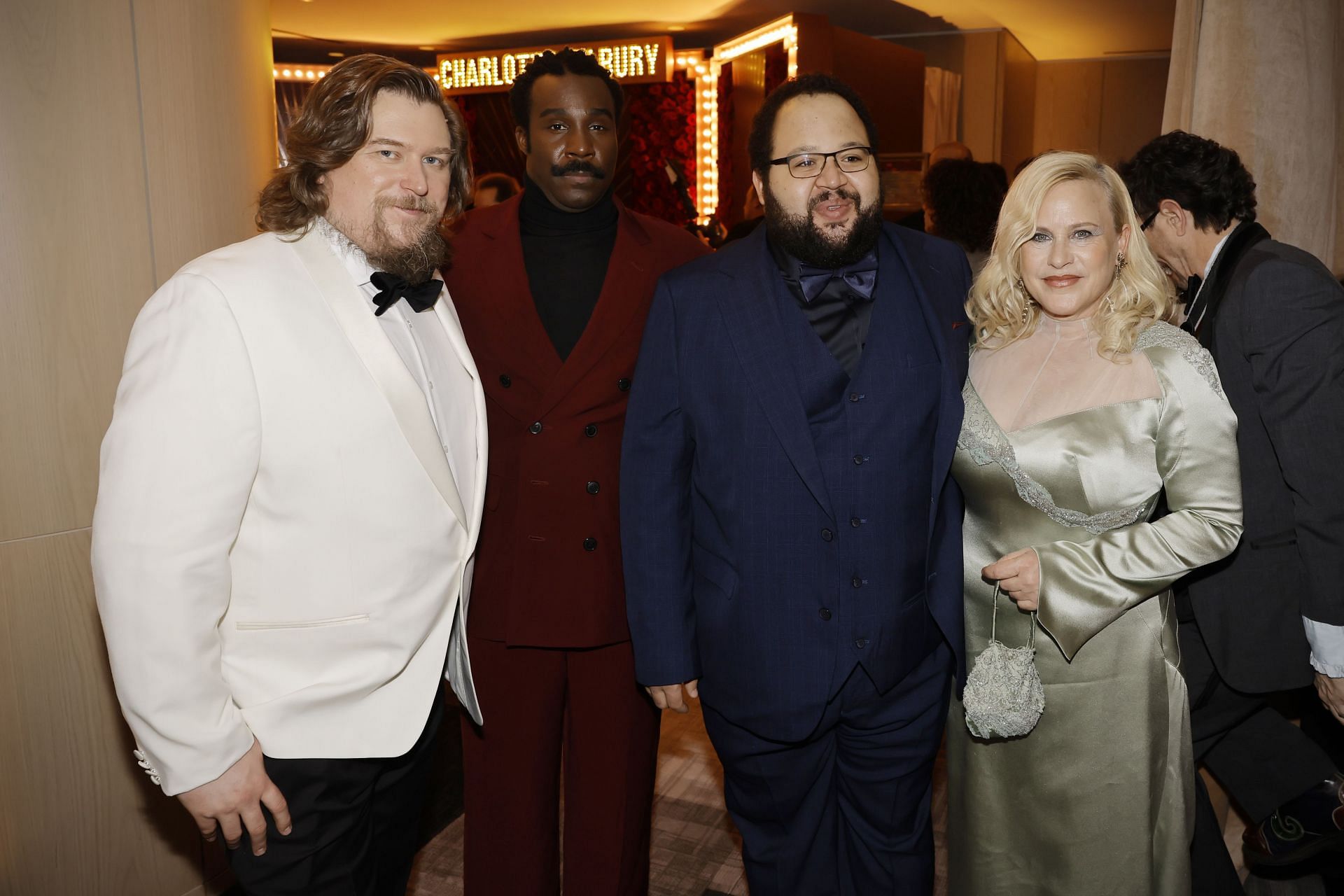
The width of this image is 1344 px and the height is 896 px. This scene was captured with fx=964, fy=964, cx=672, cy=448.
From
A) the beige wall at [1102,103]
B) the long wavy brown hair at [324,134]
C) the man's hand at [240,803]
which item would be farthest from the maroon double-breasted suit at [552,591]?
the beige wall at [1102,103]

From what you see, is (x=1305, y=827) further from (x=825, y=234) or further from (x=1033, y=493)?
(x=825, y=234)

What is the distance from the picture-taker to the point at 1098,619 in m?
1.94

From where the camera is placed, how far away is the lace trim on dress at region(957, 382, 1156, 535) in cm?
196

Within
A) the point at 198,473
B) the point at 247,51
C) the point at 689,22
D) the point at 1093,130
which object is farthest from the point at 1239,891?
the point at 1093,130

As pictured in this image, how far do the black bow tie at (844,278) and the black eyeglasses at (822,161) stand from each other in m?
0.19

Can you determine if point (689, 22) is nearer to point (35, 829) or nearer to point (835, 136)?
point (835, 136)

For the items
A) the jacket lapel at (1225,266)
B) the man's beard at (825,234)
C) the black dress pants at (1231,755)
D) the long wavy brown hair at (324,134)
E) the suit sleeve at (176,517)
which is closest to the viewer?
the suit sleeve at (176,517)

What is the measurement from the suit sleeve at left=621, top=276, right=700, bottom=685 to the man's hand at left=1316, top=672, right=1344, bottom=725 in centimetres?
140

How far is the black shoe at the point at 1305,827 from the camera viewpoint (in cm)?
243

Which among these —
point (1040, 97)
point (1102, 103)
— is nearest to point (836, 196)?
point (1102, 103)

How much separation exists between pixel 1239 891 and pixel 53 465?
3.09 metres

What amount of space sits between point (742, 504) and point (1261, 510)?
121cm

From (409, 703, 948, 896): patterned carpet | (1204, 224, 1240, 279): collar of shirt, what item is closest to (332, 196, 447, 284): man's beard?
(409, 703, 948, 896): patterned carpet

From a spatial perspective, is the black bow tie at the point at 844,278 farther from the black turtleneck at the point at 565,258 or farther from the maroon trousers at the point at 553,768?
the maroon trousers at the point at 553,768
